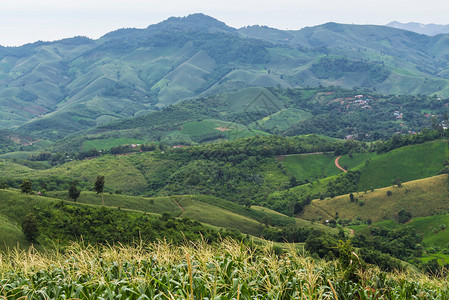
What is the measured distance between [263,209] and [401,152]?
46130 mm

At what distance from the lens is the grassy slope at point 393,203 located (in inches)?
3081

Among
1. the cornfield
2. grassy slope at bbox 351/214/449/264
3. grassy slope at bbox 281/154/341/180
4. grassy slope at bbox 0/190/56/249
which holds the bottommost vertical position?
grassy slope at bbox 351/214/449/264

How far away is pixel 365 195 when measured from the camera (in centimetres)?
8631

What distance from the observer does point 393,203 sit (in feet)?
265

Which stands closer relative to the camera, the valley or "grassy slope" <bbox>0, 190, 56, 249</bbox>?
the valley

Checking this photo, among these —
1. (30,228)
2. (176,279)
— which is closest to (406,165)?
(30,228)

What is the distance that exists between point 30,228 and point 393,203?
7226 centimetres

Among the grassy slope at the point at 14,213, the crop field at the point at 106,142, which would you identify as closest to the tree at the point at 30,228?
the grassy slope at the point at 14,213

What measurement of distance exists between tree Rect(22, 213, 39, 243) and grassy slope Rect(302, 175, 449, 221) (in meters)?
62.5

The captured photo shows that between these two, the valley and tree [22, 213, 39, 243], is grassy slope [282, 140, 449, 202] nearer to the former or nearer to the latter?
the valley

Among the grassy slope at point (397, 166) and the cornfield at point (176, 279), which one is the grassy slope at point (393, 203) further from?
the cornfield at point (176, 279)

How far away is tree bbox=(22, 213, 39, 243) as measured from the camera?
38.6m

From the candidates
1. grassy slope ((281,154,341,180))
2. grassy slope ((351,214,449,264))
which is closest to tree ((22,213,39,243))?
grassy slope ((351,214,449,264))

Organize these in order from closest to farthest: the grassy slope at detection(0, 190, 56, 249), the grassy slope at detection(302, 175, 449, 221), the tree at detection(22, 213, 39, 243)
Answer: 1. the grassy slope at detection(0, 190, 56, 249)
2. the tree at detection(22, 213, 39, 243)
3. the grassy slope at detection(302, 175, 449, 221)
